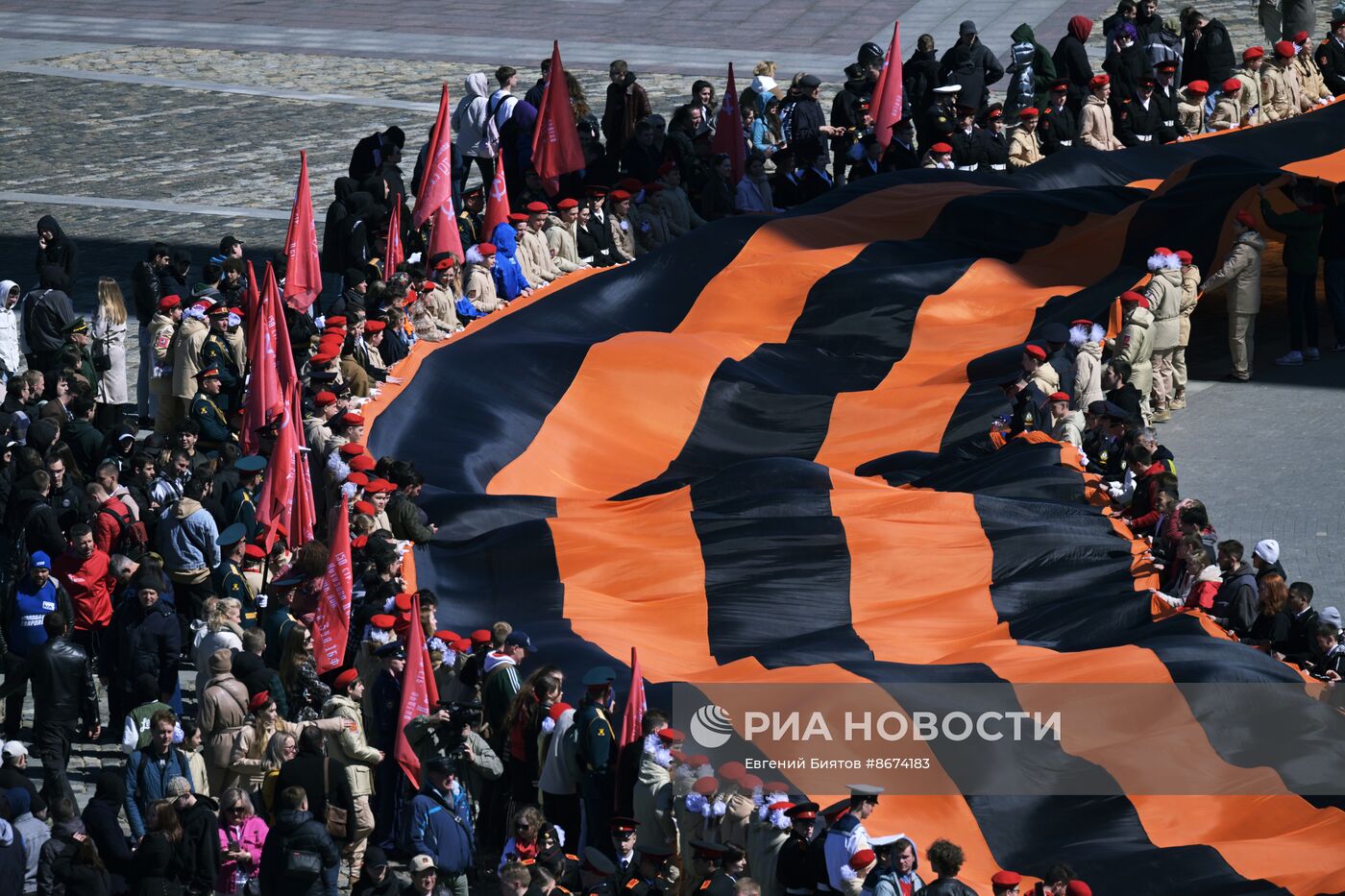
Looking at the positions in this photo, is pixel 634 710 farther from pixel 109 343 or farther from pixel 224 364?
pixel 109 343

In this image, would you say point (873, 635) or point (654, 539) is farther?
point (654, 539)

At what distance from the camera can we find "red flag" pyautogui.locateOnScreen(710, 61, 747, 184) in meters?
22.5

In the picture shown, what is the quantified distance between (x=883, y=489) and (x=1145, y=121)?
841 cm

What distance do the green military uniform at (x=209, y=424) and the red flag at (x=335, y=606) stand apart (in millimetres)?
3337

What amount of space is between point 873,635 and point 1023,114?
9626 mm

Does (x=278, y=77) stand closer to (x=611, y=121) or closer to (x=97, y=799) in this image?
(x=611, y=121)

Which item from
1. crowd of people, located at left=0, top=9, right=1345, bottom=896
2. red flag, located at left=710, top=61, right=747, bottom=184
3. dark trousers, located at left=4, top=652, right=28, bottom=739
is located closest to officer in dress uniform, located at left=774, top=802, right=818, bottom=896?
crowd of people, located at left=0, top=9, right=1345, bottom=896

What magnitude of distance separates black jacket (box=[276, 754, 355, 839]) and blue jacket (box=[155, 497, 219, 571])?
284cm

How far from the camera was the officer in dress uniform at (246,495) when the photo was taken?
15.2 m

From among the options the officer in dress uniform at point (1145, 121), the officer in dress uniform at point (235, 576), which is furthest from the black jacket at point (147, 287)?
the officer in dress uniform at point (1145, 121)

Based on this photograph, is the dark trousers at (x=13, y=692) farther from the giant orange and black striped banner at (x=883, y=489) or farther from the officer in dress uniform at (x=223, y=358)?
the officer in dress uniform at (x=223, y=358)

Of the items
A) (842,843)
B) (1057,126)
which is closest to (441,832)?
(842,843)

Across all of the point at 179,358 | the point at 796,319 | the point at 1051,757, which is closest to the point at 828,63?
the point at 796,319

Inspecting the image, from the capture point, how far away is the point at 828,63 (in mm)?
29281
